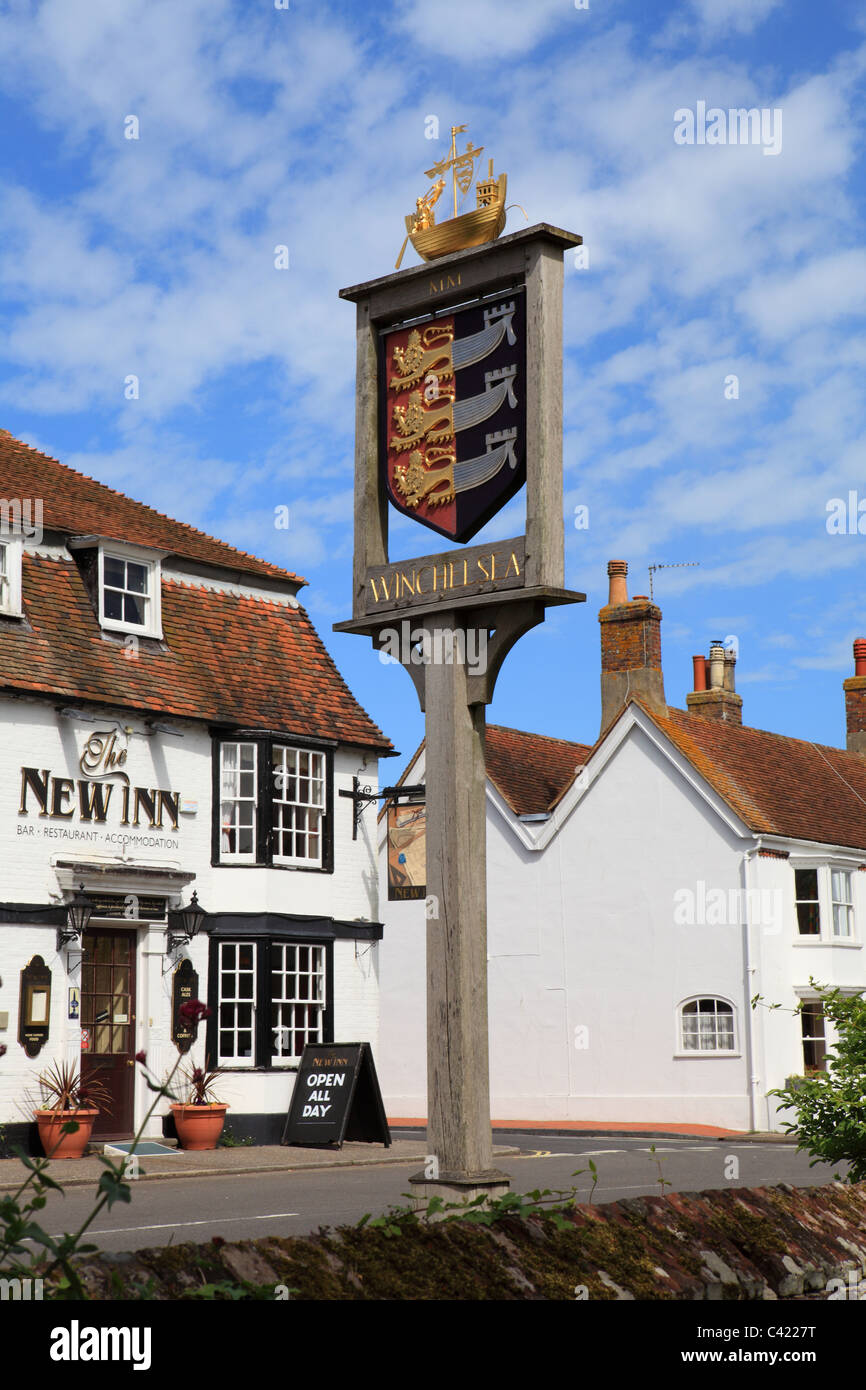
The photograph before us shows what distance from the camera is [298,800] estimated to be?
73.0 ft

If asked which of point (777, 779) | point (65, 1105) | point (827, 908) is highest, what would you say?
point (777, 779)

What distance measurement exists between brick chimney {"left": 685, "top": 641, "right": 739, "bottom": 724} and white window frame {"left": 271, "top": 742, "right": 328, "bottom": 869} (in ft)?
51.1

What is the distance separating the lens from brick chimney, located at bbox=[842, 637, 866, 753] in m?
39.4

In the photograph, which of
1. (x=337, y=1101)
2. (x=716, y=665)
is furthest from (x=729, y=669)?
(x=337, y=1101)

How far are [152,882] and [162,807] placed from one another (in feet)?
3.34

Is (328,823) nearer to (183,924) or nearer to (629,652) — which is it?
(183,924)

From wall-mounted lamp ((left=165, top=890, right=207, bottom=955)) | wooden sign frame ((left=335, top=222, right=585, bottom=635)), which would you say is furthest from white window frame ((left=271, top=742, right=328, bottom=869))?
wooden sign frame ((left=335, top=222, right=585, bottom=635))

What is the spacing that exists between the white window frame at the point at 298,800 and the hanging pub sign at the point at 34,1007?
12.9 feet

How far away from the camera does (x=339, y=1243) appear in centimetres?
587

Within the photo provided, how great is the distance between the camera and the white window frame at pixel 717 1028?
29.8 metres

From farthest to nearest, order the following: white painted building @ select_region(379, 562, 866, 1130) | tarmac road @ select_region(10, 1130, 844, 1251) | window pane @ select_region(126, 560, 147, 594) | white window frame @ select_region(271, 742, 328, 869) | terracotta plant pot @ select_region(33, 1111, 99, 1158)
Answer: white painted building @ select_region(379, 562, 866, 1130) → white window frame @ select_region(271, 742, 328, 869) → window pane @ select_region(126, 560, 147, 594) → terracotta plant pot @ select_region(33, 1111, 99, 1158) → tarmac road @ select_region(10, 1130, 844, 1251)

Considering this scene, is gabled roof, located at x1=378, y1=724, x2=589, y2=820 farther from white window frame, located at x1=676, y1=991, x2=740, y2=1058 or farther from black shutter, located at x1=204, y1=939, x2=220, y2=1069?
black shutter, located at x1=204, y1=939, x2=220, y2=1069
